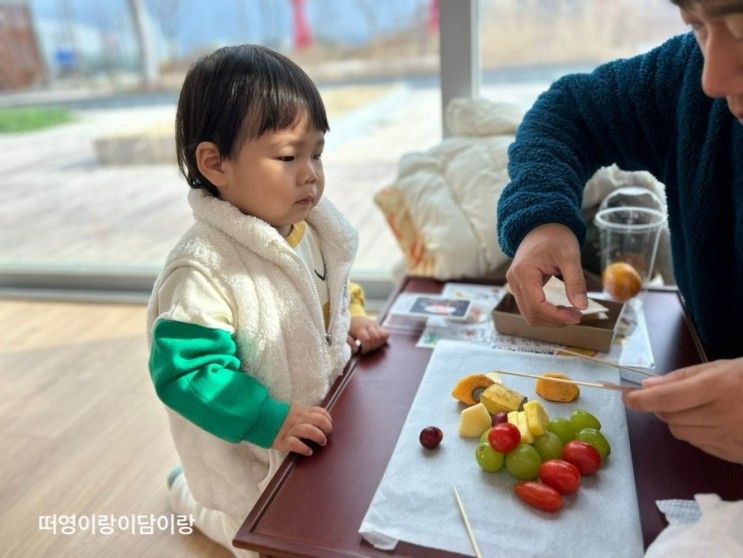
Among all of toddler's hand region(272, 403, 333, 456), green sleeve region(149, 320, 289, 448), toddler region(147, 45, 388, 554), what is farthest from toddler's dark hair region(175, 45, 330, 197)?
toddler's hand region(272, 403, 333, 456)

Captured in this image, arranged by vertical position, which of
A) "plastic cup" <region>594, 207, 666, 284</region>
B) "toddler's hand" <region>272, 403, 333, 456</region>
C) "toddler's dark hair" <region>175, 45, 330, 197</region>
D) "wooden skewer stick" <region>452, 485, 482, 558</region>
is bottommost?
"plastic cup" <region>594, 207, 666, 284</region>

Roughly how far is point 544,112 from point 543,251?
31cm

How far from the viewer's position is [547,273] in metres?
0.82

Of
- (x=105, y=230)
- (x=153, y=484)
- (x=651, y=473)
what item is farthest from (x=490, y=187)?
(x=105, y=230)

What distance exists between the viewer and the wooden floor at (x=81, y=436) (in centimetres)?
127

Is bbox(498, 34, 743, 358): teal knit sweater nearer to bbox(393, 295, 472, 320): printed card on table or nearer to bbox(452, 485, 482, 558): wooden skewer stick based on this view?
bbox(393, 295, 472, 320): printed card on table

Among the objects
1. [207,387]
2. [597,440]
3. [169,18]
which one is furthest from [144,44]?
[597,440]

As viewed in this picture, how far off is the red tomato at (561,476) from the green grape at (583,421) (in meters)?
0.08

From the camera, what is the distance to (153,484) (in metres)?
1.42

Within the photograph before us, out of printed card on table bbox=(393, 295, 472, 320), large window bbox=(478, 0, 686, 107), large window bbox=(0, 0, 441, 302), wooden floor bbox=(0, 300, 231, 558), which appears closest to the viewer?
printed card on table bbox=(393, 295, 472, 320)

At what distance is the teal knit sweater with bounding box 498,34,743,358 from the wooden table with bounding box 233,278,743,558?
11 cm

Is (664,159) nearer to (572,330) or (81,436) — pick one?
(572,330)

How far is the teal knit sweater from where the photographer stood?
86cm

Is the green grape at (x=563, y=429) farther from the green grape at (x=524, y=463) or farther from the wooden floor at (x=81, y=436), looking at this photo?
the wooden floor at (x=81, y=436)
